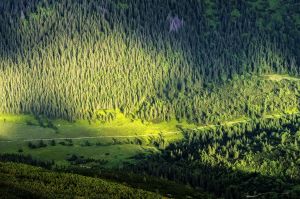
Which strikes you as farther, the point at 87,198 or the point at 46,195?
the point at 87,198

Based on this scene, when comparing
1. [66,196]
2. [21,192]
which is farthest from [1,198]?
[66,196]

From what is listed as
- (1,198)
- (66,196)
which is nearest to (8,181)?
(66,196)

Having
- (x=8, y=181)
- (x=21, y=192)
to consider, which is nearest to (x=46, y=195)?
(x=21, y=192)

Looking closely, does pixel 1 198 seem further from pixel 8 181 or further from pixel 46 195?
pixel 8 181

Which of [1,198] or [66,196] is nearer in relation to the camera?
[1,198]

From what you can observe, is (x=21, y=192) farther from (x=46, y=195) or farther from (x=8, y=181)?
(x=8, y=181)

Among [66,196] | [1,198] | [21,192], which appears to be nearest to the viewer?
[1,198]

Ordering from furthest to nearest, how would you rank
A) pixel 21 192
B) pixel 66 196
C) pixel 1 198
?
pixel 66 196 < pixel 21 192 < pixel 1 198

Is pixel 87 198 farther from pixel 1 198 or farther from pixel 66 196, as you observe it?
pixel 1 198
